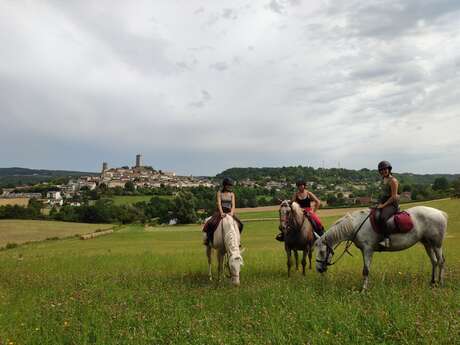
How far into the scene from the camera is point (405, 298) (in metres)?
7.15

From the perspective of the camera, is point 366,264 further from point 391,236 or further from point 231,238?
point 231,238

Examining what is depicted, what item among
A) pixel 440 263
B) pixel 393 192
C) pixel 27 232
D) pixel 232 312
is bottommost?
pixel 27 232

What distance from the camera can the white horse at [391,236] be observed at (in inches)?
358

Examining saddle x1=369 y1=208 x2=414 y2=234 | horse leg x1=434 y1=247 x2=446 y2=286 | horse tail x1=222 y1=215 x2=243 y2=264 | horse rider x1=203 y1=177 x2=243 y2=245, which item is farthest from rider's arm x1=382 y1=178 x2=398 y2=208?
horse rider x1=203 y1=177 x2=243 y2=245

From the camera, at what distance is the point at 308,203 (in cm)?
1198

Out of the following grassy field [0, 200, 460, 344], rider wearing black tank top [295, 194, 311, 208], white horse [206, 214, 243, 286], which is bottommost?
grassy field [0, 200, 460, 344]

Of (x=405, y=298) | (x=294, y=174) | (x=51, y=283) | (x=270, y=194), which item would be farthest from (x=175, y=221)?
(x=405, y=298)

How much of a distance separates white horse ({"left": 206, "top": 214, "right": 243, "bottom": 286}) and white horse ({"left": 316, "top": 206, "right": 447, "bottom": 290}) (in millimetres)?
2185

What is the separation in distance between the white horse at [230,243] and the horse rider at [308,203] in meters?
2.01

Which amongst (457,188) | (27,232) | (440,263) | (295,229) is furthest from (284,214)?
(457,188)

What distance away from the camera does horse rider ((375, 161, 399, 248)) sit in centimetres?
908

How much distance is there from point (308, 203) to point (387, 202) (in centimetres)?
317

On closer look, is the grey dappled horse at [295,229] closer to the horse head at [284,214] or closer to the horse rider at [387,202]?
the horse head at [284,214]

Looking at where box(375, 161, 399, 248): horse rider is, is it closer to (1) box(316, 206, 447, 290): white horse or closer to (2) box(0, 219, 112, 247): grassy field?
(1) box(316, 206, 447, 290): white horse
